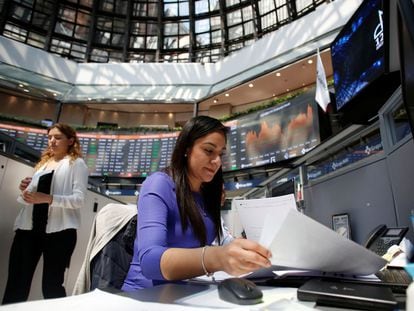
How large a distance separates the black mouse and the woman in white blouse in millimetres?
1453

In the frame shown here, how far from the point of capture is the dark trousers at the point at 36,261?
151 cm

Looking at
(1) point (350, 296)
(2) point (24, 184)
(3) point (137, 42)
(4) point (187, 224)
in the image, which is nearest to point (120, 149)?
(2) point (24, 184)

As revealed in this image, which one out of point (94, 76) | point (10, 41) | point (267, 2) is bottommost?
point (94, 76)

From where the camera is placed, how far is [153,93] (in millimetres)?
7840

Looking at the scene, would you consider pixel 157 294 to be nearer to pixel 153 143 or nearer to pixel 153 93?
pixel 153 143

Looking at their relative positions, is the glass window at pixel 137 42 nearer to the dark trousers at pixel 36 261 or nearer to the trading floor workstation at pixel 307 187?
the trading floor workstation at pixel 307 187

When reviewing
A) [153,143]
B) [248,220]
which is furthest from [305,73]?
[248,220]

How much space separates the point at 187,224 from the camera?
86 centimetres

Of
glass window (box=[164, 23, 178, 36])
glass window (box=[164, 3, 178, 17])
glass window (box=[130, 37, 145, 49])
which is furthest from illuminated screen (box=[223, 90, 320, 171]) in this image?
glass window (box=[164, 3, 178, 17])

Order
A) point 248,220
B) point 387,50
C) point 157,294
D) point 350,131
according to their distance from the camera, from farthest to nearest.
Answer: point 350,131 < point 248,220 < point 387,50 < point 157,294

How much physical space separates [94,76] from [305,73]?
5.98m

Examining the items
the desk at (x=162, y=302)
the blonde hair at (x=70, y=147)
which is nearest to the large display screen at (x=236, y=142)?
the blonde hair at (x=70, y=147)

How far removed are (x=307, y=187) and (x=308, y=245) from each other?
53.4 inches

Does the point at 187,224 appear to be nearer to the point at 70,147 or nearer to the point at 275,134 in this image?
the point at 70,147
